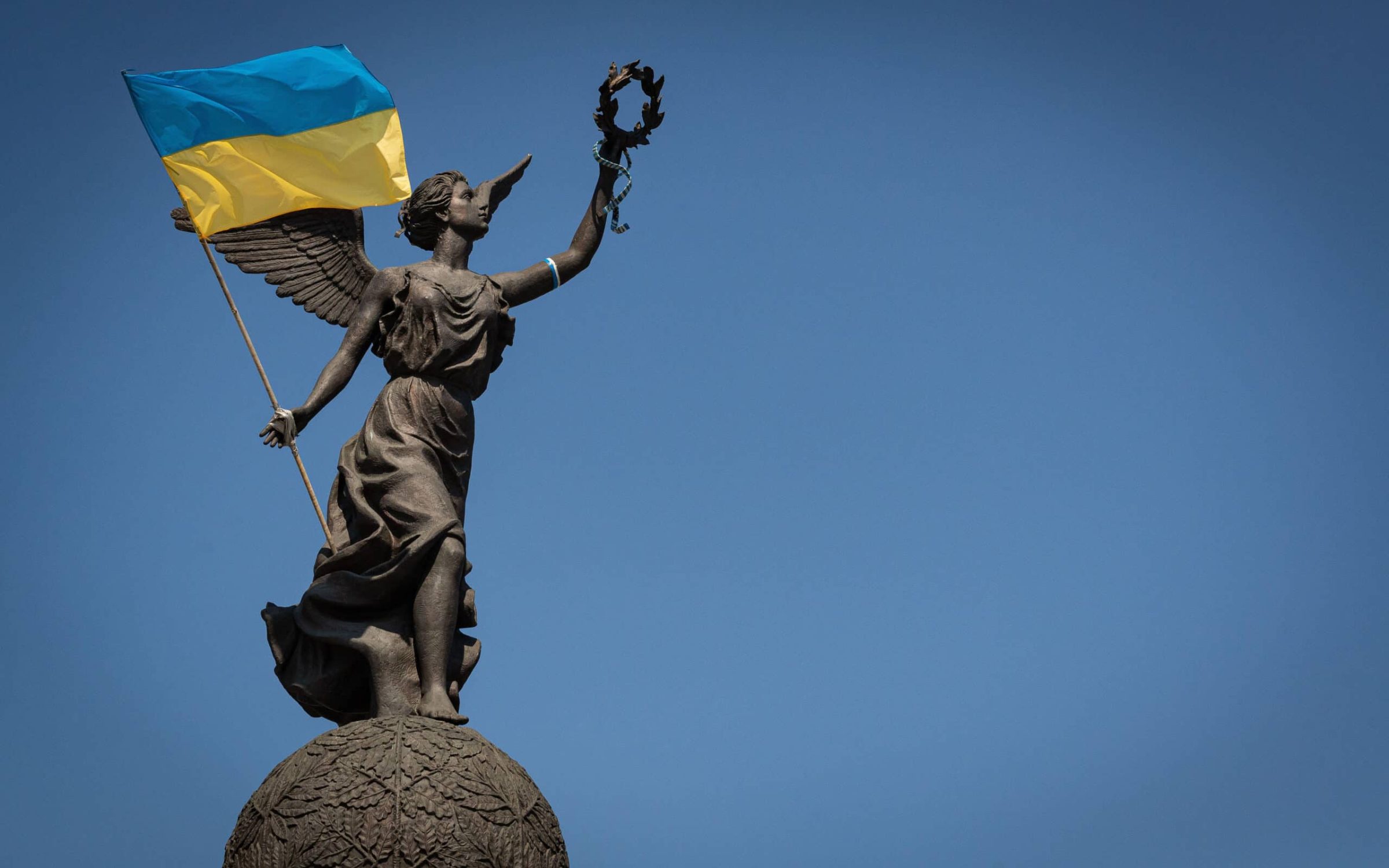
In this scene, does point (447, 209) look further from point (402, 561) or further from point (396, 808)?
point (396, 808)

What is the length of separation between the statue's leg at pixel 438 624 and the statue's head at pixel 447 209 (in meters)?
2.44

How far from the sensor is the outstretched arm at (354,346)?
11070 mm

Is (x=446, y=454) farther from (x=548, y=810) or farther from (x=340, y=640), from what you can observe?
(x=548, y=810)

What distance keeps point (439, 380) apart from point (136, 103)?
3.38 metres

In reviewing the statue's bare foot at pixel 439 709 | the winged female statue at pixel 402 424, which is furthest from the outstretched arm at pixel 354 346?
the statue's bare foot at pixel 439 709

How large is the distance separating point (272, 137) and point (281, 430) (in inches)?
109

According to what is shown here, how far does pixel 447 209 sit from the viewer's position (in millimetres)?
11781

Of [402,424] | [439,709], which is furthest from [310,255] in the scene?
[439,709]

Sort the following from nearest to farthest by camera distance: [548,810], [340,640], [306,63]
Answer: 1. [548,810]
2. [340,640]
3. [306,63]

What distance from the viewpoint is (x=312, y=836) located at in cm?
900

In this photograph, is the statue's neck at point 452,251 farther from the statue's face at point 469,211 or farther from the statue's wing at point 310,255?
the statue's wing at point 310,255

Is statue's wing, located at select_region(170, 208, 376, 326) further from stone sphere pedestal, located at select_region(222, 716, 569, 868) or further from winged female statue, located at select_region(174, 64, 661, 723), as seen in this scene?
stone sphere pedestal, located at select_region(222, 716, 569, 868)

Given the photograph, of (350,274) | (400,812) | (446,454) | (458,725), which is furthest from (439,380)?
(400,812)

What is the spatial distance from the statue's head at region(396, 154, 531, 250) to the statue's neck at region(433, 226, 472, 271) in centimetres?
4
